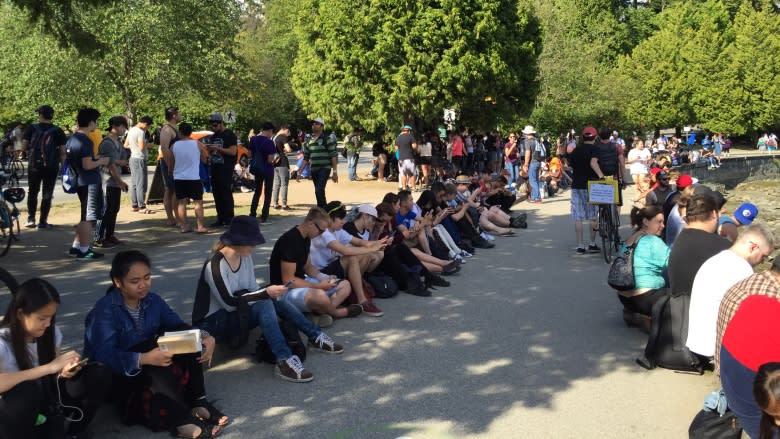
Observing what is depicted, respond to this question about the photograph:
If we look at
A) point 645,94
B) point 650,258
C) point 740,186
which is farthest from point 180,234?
point 645,94

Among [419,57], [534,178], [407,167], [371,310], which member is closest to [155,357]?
[371,310]

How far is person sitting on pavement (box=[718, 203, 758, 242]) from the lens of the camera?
8227 mm

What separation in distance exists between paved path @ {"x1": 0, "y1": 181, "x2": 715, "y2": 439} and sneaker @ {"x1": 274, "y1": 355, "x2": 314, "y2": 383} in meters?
0.07

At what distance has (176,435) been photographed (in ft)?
16.9

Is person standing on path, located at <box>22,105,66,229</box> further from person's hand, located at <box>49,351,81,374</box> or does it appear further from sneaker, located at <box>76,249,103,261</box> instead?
person's hand, located at <box>49,351,81,374</box>

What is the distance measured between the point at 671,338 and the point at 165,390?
4.17 meters

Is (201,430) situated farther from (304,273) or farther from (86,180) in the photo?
(86,180)

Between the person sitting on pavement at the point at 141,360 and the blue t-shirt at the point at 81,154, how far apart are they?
5644 mm

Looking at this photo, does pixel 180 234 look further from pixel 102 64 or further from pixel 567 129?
pixel 567 129

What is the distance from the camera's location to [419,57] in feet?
76.9

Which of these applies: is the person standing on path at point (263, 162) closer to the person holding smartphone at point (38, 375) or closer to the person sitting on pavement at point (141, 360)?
the person sitting on pavement at point (141, 360)

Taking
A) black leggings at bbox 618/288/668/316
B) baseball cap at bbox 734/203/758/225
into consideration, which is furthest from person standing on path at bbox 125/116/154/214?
baseball cap at bbox 734/203/758/225

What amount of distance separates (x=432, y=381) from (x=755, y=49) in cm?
5856

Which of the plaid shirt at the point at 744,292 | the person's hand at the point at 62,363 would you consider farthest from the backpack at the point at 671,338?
the person's hand at the point at 62,363
